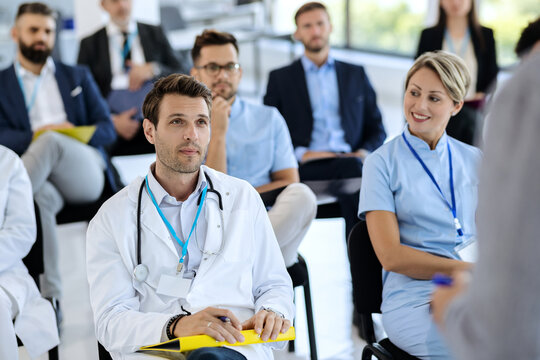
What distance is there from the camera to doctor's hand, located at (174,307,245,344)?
1.62 m

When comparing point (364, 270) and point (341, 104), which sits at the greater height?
point (341, 104)

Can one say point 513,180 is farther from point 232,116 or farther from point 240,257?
point 232,116

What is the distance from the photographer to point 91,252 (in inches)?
72.2

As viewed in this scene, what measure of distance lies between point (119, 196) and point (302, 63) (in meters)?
2.11

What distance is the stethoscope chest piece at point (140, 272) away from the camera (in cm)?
182

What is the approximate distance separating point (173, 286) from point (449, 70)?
1206mm

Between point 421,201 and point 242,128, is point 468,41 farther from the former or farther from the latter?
point 421,201

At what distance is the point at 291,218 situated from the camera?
2.53m

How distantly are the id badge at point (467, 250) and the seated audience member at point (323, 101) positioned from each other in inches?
60.0

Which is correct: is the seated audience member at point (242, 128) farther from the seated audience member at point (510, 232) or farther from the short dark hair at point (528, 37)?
the seated audience member at point (510, 232)

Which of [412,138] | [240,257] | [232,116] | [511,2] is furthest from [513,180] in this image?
[511,2]

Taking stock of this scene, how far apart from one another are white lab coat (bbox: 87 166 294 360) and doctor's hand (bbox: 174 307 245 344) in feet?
0.24

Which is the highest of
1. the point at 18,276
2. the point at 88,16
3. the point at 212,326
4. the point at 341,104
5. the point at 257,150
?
the point at 88,16

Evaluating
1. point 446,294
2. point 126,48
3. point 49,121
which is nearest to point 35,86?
point 49,121
